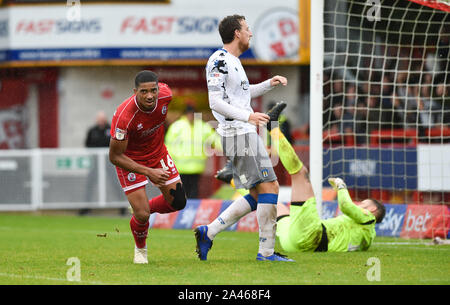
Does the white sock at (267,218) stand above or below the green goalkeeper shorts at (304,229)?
above

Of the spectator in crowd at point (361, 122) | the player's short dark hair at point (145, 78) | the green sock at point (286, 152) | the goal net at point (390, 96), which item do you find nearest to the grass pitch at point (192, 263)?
the green sock at point (286, 152)

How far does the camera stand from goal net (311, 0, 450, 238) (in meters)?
12.1

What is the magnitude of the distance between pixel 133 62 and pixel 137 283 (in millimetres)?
16323

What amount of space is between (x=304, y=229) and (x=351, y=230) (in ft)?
1.96

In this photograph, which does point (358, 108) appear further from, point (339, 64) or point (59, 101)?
point (59, 101)

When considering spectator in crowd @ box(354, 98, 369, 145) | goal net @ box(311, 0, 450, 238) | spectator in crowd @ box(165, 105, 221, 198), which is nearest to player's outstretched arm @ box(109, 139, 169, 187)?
goal net @ box(311, 0, 450, 238)

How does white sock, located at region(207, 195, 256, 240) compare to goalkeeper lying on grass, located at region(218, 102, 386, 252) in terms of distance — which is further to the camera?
goalkeeper lying on grass, located at region(218, 102, 386, 252)

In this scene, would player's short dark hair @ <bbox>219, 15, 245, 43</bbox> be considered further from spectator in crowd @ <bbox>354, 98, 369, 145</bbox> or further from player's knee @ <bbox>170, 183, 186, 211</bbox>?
spectator in crowd @ <bbox>354, 98, 369, 145</bbox>

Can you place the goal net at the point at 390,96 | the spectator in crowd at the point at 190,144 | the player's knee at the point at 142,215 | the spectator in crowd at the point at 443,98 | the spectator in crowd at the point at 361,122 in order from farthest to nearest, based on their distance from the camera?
the spectator in crowd at the point at 190,144, the spectator in crowd at the point at 361,122, the spectator in crowd at the point at 443,98, the goal net at the point at 390,96, the player's knee at the point at 142,215

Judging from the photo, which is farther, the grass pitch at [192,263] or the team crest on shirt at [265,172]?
the team crest on shirt at [265,172]

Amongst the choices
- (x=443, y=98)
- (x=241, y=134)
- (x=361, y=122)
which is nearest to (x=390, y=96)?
(x=443, y=98)

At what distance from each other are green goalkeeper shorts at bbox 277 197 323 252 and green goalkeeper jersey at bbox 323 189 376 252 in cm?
20

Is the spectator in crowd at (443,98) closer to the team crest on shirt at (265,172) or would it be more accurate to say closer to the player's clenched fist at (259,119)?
the team crest on shirt at (265,172)

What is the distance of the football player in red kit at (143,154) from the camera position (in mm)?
8078
